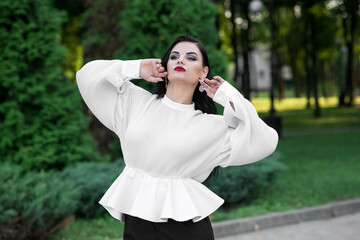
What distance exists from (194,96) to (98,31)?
6891mm

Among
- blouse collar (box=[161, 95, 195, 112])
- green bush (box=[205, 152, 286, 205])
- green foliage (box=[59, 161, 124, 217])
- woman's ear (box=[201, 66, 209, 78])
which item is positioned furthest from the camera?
green bush (box=[205, 152, 286, 205])

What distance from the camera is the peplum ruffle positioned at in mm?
2623

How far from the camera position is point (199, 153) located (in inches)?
106

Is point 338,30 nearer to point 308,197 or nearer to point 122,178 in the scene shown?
point 308,197

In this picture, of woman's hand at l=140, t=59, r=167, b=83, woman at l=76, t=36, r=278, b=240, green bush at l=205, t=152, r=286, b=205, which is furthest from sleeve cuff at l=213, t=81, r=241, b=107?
green bush at l=205, t=152, r=286, b=205

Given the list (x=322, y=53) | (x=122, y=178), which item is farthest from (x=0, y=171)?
(x=322, y=53)

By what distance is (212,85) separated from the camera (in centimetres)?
272

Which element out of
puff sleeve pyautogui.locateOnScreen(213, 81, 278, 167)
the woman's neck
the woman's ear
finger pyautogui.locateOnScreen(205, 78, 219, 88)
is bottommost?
puff sleeve pyautogui.locateOnScreen(213, 81, 278, 167)

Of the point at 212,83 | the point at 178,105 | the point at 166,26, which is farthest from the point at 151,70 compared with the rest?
the point at 166,26

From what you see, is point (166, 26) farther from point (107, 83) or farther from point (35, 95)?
point (107, 83)

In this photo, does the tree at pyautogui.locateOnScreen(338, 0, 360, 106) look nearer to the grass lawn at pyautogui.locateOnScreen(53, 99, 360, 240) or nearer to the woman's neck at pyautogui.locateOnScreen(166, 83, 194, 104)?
the grass lawn at pyautogui.locateOnScreen(53, 99, 360, 240)

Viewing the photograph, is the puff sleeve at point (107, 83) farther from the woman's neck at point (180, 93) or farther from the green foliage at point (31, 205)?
the green foliage at point (31, 205)

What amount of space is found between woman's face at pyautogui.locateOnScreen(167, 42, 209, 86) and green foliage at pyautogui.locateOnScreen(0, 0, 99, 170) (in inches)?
168

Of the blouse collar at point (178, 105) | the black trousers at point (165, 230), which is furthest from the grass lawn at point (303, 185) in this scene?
the blouse collar at point (178, 105)
